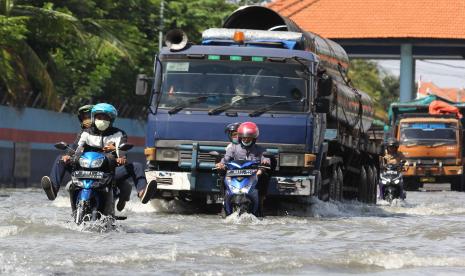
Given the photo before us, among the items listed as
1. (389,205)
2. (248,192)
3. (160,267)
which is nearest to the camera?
(160,267)

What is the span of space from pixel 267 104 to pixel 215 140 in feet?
2.86

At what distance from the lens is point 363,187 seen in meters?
25.4

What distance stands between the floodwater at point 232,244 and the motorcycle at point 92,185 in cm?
19

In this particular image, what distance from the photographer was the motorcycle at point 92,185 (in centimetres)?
1361

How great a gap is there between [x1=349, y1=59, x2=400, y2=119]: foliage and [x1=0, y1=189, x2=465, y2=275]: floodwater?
6061 centimetres

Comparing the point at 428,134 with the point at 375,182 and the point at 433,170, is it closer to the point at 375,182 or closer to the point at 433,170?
the point at 433,170

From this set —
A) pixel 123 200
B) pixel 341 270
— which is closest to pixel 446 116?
pixel 123 200

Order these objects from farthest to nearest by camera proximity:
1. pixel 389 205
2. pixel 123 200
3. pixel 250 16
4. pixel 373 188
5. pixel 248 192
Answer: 1. pixel 373 188
2. pixel 389 205
3. pixel 250 16
4. pixel 248 192
5. pixel 123 200

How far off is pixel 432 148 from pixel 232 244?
92.6ft

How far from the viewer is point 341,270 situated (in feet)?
35.3

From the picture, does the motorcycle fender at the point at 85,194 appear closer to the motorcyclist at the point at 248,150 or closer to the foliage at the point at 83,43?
the motorcyclist at the point at 248,150

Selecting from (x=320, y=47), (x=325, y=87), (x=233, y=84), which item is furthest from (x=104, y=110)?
(x=320, y=47)

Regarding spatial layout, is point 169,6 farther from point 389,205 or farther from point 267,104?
point 267,104

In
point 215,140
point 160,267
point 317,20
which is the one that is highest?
point 317,20
